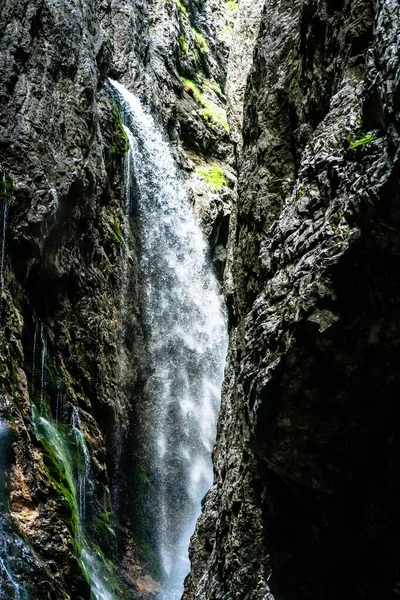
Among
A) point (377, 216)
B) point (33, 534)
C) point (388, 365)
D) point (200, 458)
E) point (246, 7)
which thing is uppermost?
point (246, 7)

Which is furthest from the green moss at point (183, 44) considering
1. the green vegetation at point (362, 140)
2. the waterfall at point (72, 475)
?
the green vegetation at point (362, 140)

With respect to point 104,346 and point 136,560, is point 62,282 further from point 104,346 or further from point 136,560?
point 136,560

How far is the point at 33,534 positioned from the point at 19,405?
8.29 ft

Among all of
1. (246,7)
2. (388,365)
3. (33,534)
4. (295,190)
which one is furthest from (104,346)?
(246,7)

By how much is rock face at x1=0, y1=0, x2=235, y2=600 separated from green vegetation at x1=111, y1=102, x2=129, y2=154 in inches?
2.8

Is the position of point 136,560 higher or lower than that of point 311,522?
higher

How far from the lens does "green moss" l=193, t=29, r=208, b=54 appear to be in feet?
106

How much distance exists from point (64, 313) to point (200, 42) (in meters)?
23.4

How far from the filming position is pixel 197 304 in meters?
24.0

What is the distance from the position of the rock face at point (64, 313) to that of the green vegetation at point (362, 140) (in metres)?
7.76

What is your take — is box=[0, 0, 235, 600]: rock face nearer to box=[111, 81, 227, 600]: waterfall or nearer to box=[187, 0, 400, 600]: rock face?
box=[111, 81, 227, 600]: waterfall

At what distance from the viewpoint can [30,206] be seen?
12.6 metres

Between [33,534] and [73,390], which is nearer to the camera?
[33,534]

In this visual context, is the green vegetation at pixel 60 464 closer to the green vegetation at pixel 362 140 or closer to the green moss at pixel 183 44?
the green vegetation at pixel 362 140
